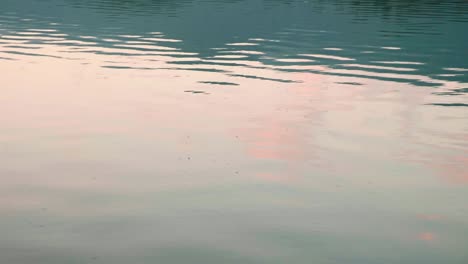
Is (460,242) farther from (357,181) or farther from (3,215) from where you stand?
(3,215)

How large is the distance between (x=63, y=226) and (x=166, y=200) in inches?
109

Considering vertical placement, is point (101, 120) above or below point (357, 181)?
above

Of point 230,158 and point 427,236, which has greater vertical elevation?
point 230,158

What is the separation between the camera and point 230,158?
79.9ft

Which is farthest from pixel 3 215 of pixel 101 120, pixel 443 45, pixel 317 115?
pixel 443 45

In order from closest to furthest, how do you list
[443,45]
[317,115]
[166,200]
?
[166,200]
[317,115]
[443,45]

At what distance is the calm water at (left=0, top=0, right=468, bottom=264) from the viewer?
56.4ft

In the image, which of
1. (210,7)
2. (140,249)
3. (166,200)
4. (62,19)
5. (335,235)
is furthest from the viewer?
(210,7)

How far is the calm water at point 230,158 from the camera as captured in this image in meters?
17.2

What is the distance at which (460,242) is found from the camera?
17469 millimetres

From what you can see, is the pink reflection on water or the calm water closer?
the calm water

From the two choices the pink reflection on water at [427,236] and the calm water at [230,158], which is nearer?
the calm water at [230,158]

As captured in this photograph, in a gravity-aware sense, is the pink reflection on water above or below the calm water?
below

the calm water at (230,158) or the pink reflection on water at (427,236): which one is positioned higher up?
the calm water at (230,158)
